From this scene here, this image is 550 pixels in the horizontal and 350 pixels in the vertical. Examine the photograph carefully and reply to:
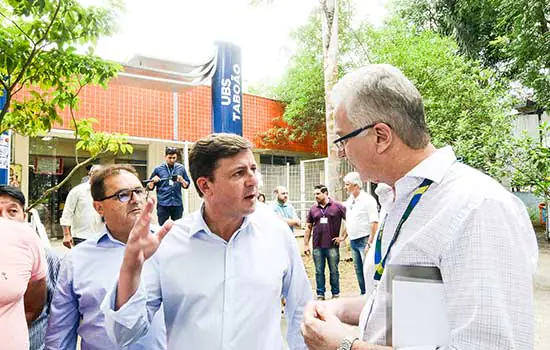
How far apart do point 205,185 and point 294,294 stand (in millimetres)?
672

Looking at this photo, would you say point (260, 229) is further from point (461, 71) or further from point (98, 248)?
point (461, 71)

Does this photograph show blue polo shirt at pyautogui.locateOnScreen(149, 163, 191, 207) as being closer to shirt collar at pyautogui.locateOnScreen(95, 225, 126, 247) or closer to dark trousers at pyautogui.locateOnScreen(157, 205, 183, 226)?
dark trousers at pyautogui.locateOnScreen(157, 205, 183, 226)

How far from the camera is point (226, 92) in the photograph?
25.7 feet

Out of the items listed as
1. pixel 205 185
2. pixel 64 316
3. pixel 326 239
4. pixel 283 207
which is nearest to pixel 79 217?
pixel 283 207

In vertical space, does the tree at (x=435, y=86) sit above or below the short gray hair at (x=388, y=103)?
above

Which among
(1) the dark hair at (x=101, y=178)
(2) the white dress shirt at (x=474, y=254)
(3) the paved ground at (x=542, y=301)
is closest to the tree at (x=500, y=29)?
(3) the paved ground at (x=542, y=301)

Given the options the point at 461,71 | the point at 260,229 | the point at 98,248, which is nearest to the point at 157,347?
the point at 98,248

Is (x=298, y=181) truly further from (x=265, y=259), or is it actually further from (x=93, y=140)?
(x=265, y=259)

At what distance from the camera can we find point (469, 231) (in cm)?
111

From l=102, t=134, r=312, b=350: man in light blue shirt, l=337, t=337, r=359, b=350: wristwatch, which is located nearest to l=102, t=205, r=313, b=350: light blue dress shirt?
l=102, t=134, r=312, b=350: man in light blue shirt

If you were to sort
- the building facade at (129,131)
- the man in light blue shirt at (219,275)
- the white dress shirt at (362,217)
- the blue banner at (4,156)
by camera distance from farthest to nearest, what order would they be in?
the building facade at (129,131), the white dress shirt at (362,217), the blue banner at (4,156), the man in light blue shirt at (219,275)

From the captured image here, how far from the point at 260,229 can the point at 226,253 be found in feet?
0.75

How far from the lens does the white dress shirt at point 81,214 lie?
6250mm

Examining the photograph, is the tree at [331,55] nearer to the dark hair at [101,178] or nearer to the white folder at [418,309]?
the dark hair at [101,178]
